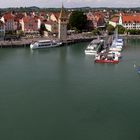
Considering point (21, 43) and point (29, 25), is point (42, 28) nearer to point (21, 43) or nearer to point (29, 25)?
point (29, 25)

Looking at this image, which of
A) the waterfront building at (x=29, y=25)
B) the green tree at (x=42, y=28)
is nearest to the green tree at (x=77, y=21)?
the green tree at (x=42, y=28)

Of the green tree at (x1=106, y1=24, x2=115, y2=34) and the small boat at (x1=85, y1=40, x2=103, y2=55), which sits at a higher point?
the green tree at (x1=106, y1=24, x2=115, y2=34)

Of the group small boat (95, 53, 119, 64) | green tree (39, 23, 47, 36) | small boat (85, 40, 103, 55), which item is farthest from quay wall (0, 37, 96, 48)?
small boat (95, 53, 119, 64)

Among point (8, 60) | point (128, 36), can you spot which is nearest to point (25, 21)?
point (128, 36)

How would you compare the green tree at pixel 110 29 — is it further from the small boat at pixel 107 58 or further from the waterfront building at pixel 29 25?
the small boat at pixel 107 58

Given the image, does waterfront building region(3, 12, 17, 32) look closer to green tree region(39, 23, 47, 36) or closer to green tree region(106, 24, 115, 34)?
green tree region(39, 23, 47, 36)

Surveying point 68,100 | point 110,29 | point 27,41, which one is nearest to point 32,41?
point 27,41

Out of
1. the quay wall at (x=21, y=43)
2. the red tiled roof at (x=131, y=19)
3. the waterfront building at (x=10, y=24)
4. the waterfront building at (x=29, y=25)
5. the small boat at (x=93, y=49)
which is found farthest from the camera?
the red tiled roof at (x=131, y=19)

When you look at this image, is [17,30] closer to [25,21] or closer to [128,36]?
[25,21]
